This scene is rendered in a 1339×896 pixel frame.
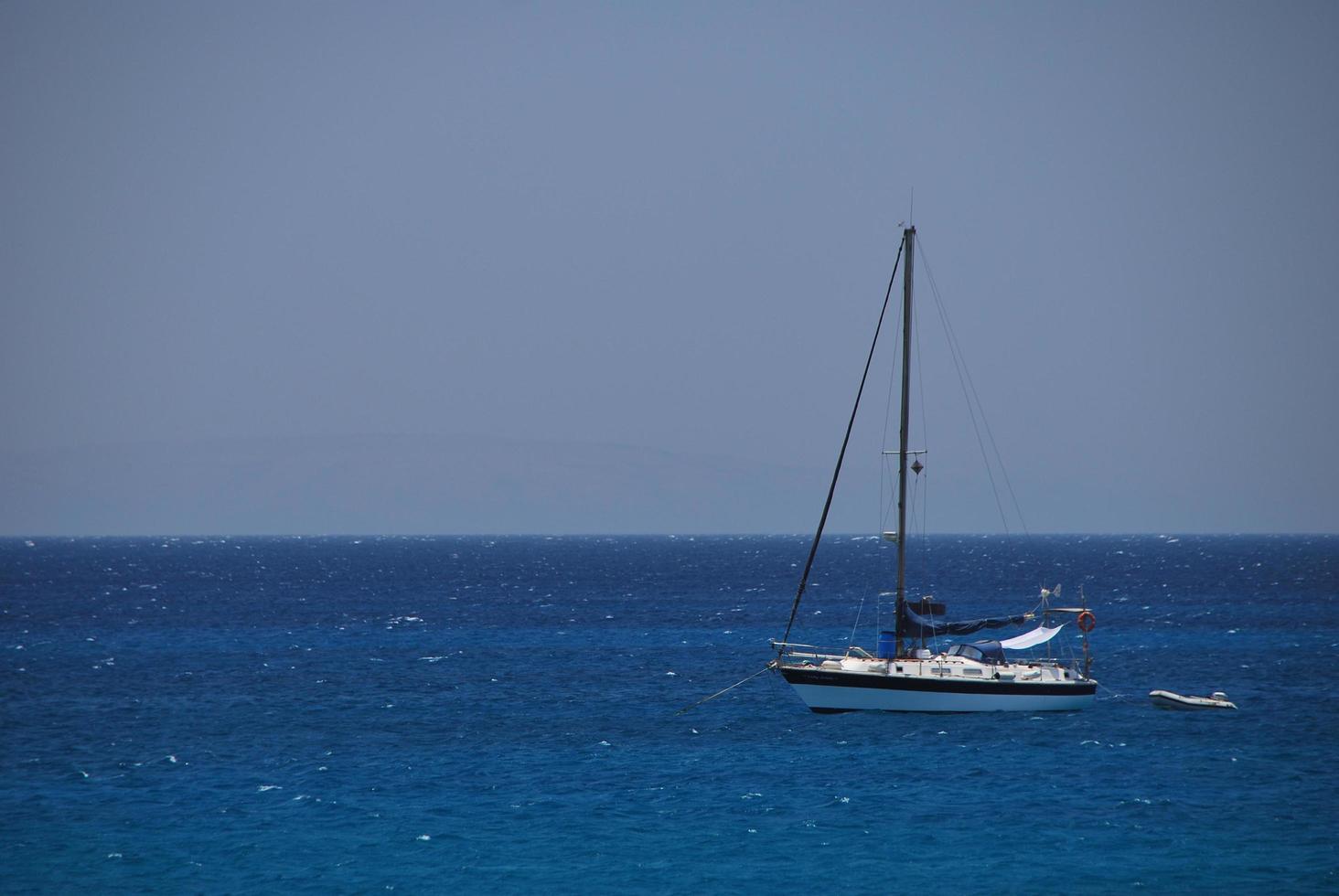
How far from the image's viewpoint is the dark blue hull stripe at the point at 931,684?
48656 mm

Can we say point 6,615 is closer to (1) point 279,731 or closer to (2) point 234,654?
(2) point 234,654

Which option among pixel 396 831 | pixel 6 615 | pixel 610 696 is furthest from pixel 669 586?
pixel 396 831

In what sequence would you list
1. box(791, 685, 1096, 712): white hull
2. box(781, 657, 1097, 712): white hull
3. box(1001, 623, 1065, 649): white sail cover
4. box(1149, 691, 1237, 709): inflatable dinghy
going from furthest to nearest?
1. box(1001, 623, 1065, 649): white sail cover
2. box(1149, 691, 1237, 709): inflatable dinghy
3. box(791, 685, 1096, 712): white hull
4. box(781, 657, 1097, 712): white hull

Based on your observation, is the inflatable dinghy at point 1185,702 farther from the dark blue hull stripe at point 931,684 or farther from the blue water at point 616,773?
the dark blue hull stripe at point 931,684

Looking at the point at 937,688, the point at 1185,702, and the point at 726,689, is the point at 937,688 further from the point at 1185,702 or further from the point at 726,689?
the point at 726,689

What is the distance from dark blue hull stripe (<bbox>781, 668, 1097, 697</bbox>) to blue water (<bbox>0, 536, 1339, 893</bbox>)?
55.1 inches

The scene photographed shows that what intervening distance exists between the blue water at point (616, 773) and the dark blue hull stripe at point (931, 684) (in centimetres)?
140

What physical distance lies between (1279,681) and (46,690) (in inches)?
2267

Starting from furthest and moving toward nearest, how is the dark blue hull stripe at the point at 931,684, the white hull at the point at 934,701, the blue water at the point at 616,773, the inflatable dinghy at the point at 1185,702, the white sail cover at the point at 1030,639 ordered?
the white sail cover at the point at 1030,639 → the inflatable dinghy at the point at 1185,702 → the white hull at the point at 934,701 → the dark blue hull stripe at the point at 931,684 → the blue water at the point at 616,773

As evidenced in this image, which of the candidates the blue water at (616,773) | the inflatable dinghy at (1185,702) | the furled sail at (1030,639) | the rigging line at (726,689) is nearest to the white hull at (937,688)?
the blue water at (616,773)

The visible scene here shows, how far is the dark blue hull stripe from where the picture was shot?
160 ft

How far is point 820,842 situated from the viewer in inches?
1315

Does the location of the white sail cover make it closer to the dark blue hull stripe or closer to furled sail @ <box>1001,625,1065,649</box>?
furled sail @ <box>1001,625,1065,649</box>

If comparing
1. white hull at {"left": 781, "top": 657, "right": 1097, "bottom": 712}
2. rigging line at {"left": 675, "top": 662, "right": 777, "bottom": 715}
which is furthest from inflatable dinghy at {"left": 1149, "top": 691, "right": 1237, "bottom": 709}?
rigging line at {"left": 675, "top": 662, "right": 777, "bottom": 715}
